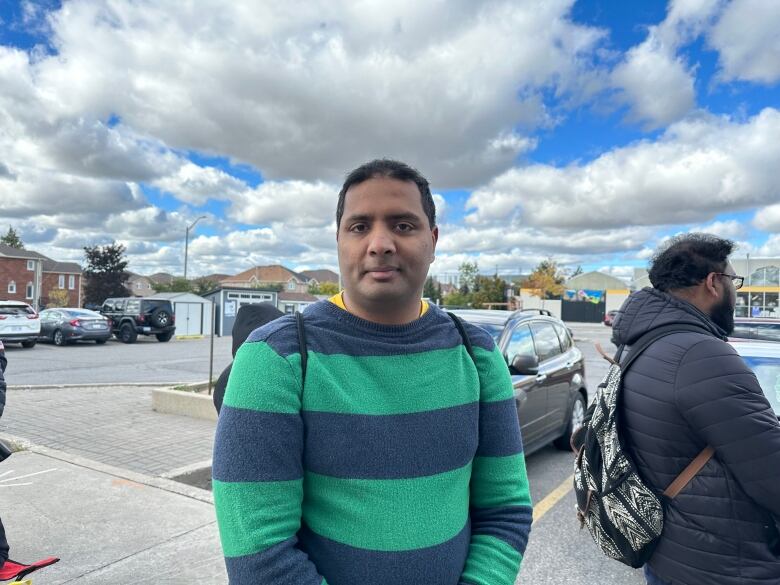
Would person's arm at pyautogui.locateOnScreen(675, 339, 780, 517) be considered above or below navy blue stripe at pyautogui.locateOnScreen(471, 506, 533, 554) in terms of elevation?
above

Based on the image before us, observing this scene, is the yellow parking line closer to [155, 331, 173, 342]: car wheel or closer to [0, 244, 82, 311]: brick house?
[155, 331, 173, 342]: car wheel

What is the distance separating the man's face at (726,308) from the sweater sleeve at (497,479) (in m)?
1.14

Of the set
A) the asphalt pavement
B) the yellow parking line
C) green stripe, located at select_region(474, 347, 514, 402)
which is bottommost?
the yellow parking line

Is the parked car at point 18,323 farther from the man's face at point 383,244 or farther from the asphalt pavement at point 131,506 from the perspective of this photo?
the man's face at point 383,244

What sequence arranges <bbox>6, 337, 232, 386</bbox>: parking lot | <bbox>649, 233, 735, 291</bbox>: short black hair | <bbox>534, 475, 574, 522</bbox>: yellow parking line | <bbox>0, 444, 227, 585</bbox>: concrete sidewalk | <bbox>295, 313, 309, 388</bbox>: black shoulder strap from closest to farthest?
<bbox>295, 313, 309, 388</bbox>: black shoulder strap, <bbox>649, 233, 735, 291</bbox>: short black hair, <bbox>0, 444, 227, 585</bbox>: concrete sidewalk, <bbox>534, 475, 574, 522</bbox>: yellow parking line, <bbox>6, 337, 232, 386</bbox>: parking lot

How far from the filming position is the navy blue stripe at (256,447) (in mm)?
1198

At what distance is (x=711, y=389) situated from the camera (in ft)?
5.83

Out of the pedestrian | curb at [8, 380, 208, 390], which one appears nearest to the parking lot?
curb at [8, 380, 208, 390]

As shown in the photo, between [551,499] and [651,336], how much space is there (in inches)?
123

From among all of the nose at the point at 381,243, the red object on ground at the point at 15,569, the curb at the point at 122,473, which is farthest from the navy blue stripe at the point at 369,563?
the curb at the point at 122,473

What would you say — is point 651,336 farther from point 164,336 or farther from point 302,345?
point 164,336

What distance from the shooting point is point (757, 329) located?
5574 mm

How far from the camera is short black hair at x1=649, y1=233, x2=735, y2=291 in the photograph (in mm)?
2156

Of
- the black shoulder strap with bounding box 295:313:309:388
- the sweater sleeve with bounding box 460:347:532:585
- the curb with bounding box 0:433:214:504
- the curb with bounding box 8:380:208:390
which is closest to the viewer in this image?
the black shoulder strap with bounding box 295:313:309:388
